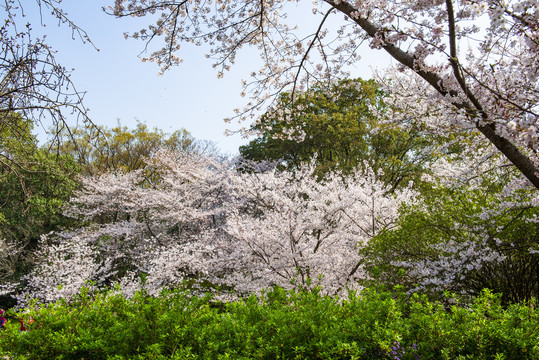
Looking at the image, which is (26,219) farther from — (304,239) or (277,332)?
(277,332)

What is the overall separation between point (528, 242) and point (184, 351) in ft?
14.5

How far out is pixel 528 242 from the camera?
4.67m

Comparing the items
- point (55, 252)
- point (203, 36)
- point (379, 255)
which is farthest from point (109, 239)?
point (379, 255)

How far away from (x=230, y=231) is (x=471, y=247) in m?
4.59

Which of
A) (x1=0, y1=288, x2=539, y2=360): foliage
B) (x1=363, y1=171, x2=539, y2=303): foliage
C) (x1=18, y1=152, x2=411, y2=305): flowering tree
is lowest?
(x1=0, y1=288, x2=539, y2=360): foliage

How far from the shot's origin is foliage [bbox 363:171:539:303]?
4.76 metres

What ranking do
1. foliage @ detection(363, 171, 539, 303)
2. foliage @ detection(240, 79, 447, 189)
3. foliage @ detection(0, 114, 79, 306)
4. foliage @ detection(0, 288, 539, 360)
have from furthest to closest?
foliage @ detection(240, 79, 447, 189)
foliage @ detection(0, 114, 79, 306)
foliage @ detection(363, 171, 539, 303)
foliage @ detection(0, 288, 539, 360)

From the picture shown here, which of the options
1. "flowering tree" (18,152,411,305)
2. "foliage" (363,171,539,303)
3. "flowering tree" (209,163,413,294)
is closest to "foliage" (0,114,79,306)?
"flowering tree" (18,152,411,305)

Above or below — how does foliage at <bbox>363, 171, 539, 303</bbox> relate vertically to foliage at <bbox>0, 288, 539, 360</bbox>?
above

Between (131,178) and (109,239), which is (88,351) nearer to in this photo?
(109,239)

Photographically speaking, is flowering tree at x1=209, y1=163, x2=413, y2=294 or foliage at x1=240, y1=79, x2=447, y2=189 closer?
flowering tree at x1=209, y1=163, x2=413, y2=294

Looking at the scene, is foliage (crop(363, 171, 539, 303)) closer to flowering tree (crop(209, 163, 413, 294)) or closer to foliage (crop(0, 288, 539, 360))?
foliage (crop(0, 288, 539, 360))

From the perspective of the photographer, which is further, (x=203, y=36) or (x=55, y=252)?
(x=55, y=252)

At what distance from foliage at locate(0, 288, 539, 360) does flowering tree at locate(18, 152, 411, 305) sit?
1.23 feet
